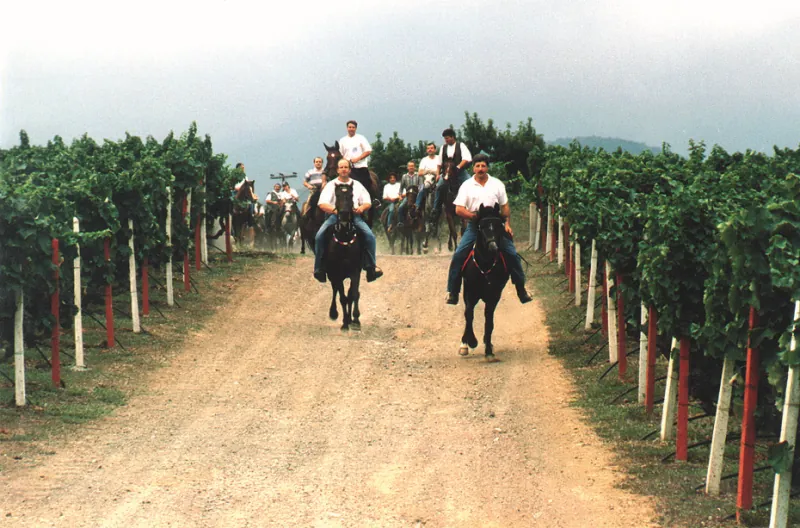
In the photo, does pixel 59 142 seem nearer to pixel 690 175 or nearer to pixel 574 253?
pixel 574 253

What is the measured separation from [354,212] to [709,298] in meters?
10.0

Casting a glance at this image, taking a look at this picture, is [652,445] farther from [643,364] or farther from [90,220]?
[90,220]

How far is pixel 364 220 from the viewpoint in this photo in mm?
20938

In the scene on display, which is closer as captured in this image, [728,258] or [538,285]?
[728,258]

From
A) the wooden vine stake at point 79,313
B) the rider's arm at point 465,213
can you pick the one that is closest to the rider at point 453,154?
the rider's arm at point 465,213

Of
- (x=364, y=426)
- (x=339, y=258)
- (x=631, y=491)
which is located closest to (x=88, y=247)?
(x=339, y=258)

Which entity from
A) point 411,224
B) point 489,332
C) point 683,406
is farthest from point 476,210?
point 411,224

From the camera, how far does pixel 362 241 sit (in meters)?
19.6

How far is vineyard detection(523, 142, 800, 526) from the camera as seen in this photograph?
27.1 feet

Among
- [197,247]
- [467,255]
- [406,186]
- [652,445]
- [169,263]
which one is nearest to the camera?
[652,445]

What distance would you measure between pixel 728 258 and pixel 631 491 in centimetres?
221

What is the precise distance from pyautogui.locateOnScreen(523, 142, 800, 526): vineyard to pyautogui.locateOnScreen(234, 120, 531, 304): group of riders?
1335 millimetres

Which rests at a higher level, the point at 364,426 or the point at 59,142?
the point at 59,142

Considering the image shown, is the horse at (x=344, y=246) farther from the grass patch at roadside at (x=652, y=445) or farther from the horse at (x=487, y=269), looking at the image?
the grass patch at roadside at (x=652, y=445)
